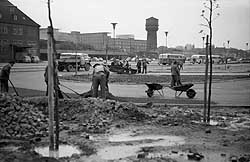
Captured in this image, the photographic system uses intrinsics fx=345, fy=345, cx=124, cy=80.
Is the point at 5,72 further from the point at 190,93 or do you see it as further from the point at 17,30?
the point at 17,30

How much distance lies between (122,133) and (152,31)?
94.3 m

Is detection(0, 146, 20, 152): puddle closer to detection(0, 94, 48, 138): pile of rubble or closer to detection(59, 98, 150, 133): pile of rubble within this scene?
detection(0, 94, 48, 138): pile of rubble

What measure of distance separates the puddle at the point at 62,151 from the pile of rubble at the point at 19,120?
3.93 feet

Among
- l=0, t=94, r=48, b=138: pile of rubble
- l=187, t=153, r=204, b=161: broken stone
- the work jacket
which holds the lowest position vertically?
l=187, t=153, r=204, b=161: broken stone

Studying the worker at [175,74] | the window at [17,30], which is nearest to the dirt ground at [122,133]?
the worker at [175,74]

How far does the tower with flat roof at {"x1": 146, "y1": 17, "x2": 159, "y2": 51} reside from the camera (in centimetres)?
10006

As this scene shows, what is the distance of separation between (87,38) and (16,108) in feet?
273

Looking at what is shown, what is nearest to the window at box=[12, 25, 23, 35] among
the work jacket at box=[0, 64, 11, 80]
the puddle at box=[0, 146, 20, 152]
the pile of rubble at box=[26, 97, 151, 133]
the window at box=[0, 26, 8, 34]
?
the window at box=[0, 26, 8, 34]

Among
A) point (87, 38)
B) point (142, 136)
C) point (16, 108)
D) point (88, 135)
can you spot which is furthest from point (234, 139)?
point (87, 38)

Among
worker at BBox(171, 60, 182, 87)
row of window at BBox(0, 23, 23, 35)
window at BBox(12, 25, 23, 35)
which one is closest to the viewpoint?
worker at BBox(171, 60, 182, 87)

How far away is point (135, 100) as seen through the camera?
46.8 feet

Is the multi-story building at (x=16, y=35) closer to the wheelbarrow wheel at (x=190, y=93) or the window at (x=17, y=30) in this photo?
the window at (x=17, y=30)

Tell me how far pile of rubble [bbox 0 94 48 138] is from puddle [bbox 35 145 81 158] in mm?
1197

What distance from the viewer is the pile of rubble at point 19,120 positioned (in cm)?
820
